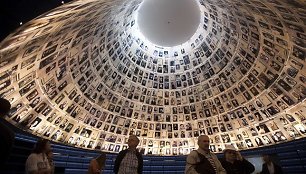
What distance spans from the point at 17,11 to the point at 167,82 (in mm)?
15390

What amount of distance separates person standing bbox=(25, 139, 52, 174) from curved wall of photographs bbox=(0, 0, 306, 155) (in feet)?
22.7

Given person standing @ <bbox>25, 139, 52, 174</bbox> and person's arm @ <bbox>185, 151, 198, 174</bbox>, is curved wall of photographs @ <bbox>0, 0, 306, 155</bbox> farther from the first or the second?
person's arm @ <bbox>185, 151, 198, 174</bbox>

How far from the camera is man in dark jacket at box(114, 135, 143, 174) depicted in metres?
6.54

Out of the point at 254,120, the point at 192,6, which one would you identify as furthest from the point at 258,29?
the point at 254,120

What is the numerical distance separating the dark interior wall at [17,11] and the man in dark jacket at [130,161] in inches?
147

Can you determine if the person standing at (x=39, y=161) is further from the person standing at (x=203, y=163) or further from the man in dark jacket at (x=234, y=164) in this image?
the man in dark jacket at (x=234, y=164)

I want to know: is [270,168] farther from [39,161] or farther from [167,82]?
[167,82]

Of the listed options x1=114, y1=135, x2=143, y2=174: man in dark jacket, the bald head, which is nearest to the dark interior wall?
x1=114, y1=135, x2=143, y2=174: man in dark jacket

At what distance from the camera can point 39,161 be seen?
6.24 metres

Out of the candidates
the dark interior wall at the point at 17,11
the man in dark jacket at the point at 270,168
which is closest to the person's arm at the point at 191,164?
the man in dark jacket at the point at 270,168

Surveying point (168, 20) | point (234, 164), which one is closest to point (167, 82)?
point (168, 20)

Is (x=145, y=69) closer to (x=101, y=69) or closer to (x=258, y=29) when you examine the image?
(x=101, y=69)

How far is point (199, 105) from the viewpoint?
20438 millimetres

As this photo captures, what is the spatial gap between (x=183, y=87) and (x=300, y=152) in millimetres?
8792
